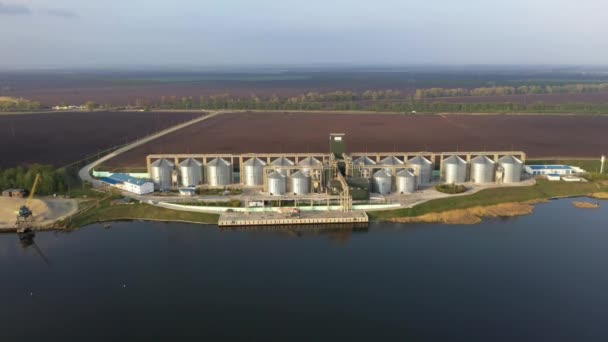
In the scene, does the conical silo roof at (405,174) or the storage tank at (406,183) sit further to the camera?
the conical silo roof at (405,174)

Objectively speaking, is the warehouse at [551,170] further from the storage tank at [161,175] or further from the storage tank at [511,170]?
the storage tank at [161,175]

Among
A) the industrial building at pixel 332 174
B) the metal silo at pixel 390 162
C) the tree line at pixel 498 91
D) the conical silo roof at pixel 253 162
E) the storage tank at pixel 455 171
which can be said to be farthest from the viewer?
the tree line at pixel 498 91

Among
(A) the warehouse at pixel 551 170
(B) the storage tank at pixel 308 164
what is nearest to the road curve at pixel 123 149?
(B) the storage tank at pixel 308 164

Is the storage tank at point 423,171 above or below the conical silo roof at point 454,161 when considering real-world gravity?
below

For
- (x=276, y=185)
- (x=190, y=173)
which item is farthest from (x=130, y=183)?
(x=276, y=185)

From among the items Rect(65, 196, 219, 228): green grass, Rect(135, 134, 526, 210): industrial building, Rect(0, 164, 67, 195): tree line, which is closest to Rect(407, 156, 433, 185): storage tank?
Rect(135, 134, 526, 210): industrial building

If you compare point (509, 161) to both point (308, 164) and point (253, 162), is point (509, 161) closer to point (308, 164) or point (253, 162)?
point (308, 164)
